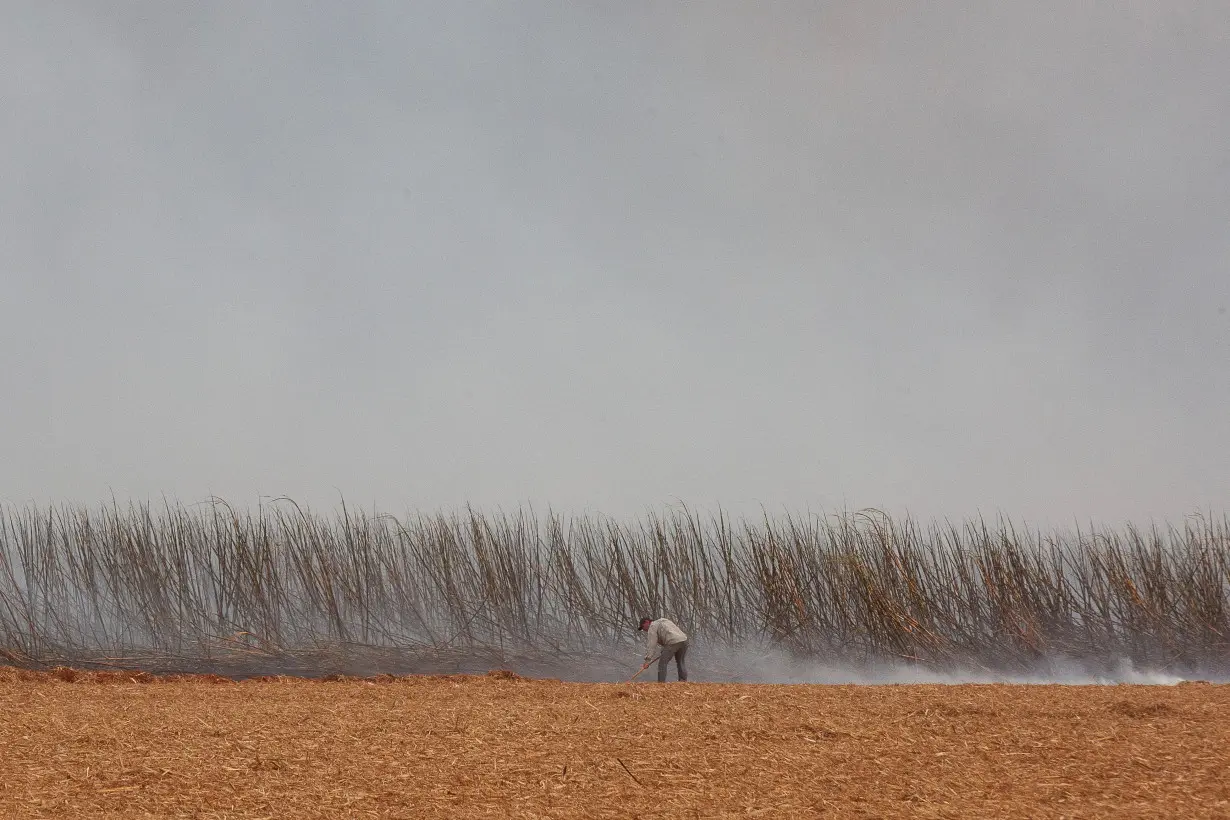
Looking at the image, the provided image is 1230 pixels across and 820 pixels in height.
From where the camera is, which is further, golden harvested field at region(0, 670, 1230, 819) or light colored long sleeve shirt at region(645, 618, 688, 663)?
light colored long sleeve shirt at region(645, 618, 688, 663)

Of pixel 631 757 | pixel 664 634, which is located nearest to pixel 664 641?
→ pixel 664 634

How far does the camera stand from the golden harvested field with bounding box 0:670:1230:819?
389 cm

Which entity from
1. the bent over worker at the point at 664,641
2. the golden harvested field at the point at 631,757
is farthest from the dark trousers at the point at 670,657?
the golden harvested field at the point at 631,757

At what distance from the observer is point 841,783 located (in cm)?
417

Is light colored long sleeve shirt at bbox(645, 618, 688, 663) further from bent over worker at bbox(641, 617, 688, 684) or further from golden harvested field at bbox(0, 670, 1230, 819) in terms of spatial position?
golden harvested field at bbox(0, 670, 1230, 819)

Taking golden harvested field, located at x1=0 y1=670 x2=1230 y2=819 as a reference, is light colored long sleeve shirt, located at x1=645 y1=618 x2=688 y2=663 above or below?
above

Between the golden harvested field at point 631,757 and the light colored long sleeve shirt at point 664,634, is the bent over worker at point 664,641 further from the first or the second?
the golden harvested field at point 631,757

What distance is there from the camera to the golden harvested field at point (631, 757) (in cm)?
389

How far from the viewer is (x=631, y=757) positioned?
181 inches

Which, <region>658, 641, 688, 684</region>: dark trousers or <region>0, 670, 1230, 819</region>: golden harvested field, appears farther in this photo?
<region>658, 641, 688, 684</region>: dark trousers

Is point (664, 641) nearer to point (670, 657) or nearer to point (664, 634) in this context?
point (664, 634)

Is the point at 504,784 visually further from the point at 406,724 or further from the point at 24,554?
the point at 24,554

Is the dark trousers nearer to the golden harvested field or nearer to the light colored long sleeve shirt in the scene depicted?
the light colored long sleeve shirt

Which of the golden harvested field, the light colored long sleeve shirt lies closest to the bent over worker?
the light colored long sleeve shirt
